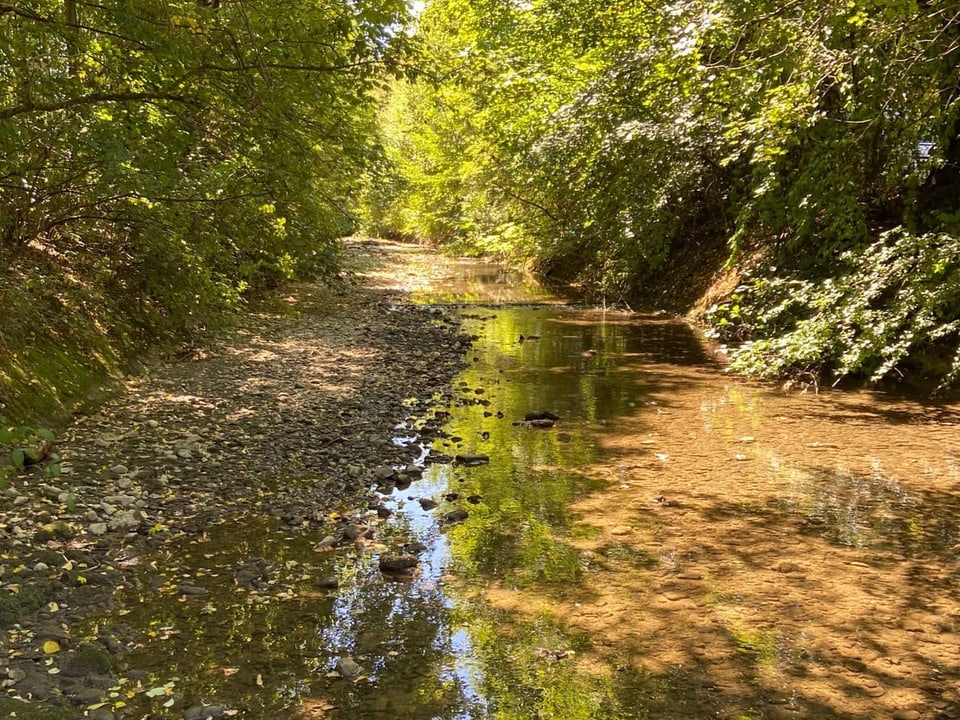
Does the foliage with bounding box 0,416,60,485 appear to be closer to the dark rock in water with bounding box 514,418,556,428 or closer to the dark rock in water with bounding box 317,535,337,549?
the dark rock in water with bounding box 317,535,337,549

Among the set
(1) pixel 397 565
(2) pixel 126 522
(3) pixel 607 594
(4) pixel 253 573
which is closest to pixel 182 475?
(2) pixel 126 522

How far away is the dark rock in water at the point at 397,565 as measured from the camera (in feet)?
15.5

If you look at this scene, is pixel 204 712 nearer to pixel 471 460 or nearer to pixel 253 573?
pixel 253 573

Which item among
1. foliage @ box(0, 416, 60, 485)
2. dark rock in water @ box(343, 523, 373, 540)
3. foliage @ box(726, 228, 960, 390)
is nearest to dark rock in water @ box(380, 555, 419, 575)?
dark rock in water @ box(343, 523, 373, 540)

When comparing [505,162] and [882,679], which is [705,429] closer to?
[882,679]

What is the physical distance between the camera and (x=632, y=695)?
3.51 meters

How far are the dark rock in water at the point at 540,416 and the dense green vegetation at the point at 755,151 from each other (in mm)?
3372

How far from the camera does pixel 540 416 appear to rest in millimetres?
8648

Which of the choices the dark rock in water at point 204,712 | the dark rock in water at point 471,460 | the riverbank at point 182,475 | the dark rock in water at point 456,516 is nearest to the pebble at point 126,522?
the riverbank at point 182,475

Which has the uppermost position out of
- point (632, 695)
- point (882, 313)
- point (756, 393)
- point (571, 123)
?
point (571, 123)

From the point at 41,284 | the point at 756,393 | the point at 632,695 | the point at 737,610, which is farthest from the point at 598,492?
the point at 41,284

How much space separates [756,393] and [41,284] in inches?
357

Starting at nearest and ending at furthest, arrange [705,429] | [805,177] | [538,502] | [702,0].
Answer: [538,502] → [705,429] → [702,0] → [805,177]

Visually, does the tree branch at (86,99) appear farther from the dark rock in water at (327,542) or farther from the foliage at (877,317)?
the foliage at (877,317)
